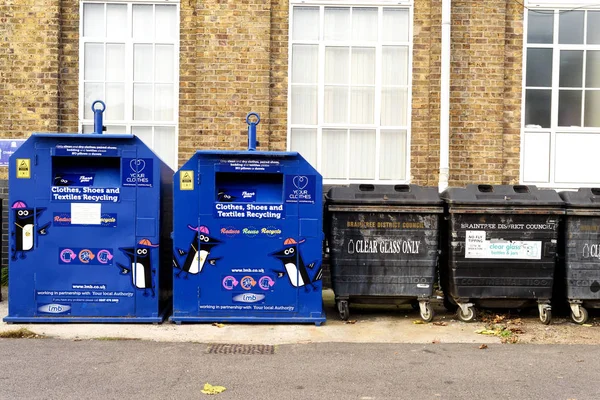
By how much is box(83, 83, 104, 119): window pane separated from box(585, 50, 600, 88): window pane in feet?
24.2

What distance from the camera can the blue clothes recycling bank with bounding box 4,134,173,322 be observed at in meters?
6.24

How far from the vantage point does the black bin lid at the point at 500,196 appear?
6539mm

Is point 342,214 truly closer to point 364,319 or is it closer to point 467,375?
point 364,319

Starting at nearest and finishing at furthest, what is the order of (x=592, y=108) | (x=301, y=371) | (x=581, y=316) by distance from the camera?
(x=301, y=371)
(x=581, y=316)
(x=592, y=108)

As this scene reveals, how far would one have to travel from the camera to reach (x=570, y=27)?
9.18m

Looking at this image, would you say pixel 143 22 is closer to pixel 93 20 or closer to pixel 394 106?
pixel 93 20

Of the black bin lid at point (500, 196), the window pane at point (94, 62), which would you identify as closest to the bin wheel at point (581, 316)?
the black bin lid at point (500, 196)

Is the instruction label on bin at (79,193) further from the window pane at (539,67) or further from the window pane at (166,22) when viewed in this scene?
the window pane at (539,67)

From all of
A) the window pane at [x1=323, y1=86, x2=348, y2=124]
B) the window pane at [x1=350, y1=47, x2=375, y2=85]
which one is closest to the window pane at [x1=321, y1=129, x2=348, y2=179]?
the window pane at [x1=323, y1=86, x2=348, y2=124]

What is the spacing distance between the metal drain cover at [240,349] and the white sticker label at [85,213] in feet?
6.07

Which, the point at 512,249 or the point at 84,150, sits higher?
the point at 84,150

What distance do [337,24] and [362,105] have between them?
4.18 ft

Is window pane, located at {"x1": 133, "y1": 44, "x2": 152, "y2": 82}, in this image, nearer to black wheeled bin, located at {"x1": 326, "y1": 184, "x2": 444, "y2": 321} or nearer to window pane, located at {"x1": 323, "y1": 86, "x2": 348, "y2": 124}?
window pane, located at {"x1": 323, "y1": 86, "x2": 348, "y2": 124}

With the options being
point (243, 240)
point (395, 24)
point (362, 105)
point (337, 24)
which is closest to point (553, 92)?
point (395, 24)
